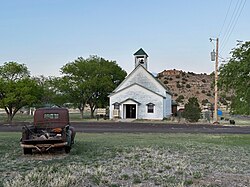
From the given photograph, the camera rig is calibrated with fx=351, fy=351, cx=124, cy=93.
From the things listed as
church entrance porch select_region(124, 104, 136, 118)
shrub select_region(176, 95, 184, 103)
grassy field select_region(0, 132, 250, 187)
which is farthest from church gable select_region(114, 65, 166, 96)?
shrub select_region(176, 95, 184, 103)

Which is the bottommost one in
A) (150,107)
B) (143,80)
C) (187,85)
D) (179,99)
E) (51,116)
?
(51,116)

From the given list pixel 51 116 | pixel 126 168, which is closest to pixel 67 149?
pixel 51 116

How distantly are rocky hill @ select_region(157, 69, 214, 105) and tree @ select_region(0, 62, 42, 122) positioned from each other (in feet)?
177

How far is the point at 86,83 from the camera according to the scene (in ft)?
172

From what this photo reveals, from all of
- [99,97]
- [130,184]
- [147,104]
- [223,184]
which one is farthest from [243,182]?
[99,97]

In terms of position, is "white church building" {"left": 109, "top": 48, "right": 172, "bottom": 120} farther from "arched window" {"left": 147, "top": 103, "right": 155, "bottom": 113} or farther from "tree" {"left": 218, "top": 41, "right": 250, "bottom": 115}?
"tree" {"left": 218, "top": 41, "right": 250, "bottom": 115}

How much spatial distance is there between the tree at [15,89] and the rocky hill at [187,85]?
54091 millimetres

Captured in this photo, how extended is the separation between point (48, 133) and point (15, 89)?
1202 inches

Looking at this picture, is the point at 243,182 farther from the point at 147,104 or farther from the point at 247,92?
the point at 147,104

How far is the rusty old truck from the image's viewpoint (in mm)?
12797

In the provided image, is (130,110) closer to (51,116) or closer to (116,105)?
(116,105)

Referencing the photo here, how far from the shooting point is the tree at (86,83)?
53375 mm

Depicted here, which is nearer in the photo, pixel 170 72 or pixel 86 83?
pixel 86 83

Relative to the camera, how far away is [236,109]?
12922mm
